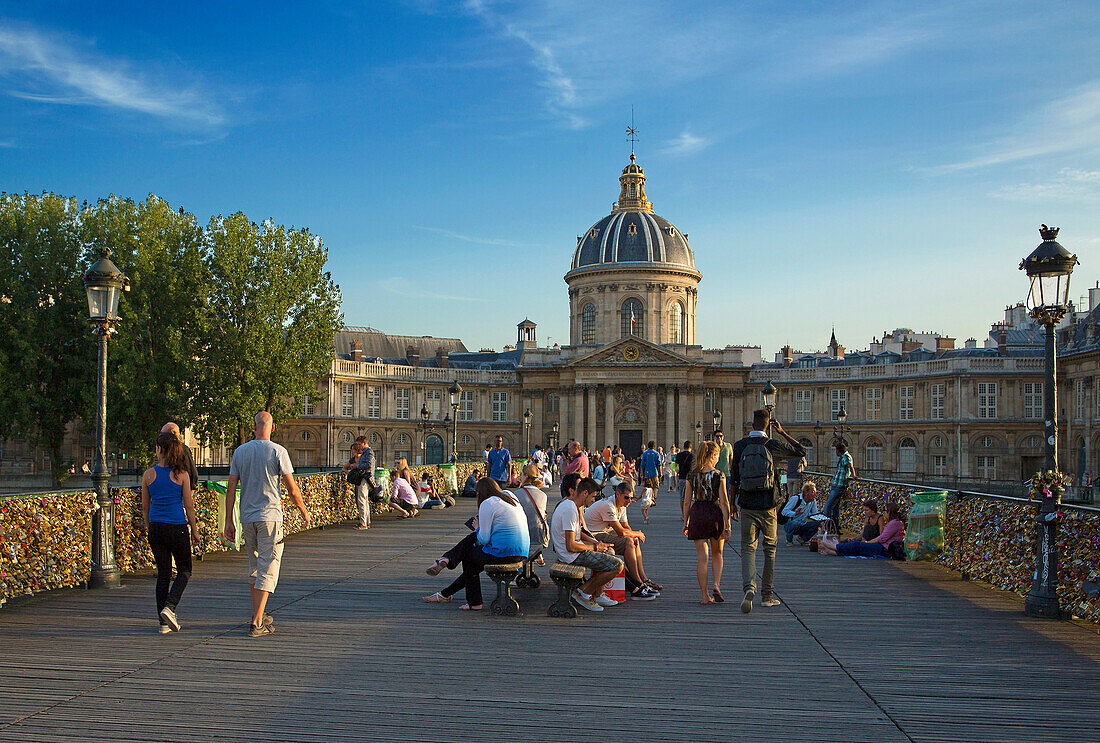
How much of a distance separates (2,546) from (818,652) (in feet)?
28.7

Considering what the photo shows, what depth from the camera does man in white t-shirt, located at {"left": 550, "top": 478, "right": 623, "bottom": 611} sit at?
431 inches

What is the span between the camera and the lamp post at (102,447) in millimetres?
12227

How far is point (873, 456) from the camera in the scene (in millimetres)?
69250

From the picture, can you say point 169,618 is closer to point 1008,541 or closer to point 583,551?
point 583,551

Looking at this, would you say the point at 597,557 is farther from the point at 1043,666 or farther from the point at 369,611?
the point at 1043,666

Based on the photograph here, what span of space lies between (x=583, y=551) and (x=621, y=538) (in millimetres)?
929

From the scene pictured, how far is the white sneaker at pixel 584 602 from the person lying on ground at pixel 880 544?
682 centimetres

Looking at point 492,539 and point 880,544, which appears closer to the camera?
point 492,539

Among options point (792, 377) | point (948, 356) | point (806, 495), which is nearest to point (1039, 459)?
point (948, 356)

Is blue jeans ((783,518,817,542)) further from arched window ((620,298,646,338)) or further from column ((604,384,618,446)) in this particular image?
arched window ((620,298,646,338))

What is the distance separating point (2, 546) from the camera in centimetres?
1081

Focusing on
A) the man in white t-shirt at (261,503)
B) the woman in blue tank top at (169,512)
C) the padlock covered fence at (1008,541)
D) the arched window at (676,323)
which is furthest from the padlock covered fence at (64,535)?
the arched window at (676,323)

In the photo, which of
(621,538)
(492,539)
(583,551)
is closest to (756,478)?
(621,538)

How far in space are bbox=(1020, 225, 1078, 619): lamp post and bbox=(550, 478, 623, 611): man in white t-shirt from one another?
467 cm
